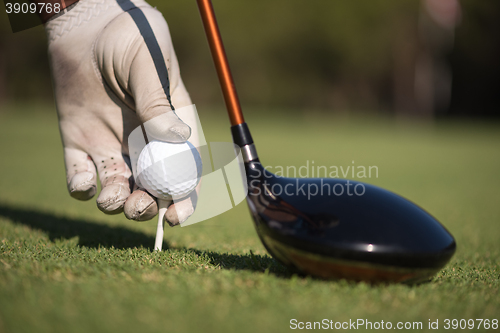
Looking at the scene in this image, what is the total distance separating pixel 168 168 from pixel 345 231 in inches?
31.5

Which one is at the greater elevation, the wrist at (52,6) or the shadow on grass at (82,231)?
the wrist at (52,6)

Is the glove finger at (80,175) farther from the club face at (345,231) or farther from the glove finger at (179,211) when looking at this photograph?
the club face at (345,231)

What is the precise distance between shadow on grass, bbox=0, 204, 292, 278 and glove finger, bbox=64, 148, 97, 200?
0.48 m

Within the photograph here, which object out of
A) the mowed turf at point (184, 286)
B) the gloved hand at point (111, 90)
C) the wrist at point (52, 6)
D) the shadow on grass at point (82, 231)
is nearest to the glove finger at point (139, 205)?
the gloved hand at point (111, 90)

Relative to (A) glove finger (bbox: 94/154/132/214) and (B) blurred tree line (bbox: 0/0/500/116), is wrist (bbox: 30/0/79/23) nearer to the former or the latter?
(A) glove finger (bbox: 94/154/132/214)

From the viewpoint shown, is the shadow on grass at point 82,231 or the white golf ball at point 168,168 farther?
the shadow on grass at point 82,231

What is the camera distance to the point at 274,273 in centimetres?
188

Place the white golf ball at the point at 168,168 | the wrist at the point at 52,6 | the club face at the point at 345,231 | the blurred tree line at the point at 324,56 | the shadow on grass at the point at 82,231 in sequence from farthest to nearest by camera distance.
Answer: the blurred tree line at the point at 324,56 → the shadow on grass at the point at 82,231 → the wrist at the point at 52,6 → the white golf ball at the point at 168,168 → the club face at the point at 345,231

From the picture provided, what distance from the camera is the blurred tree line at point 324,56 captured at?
2958 cm

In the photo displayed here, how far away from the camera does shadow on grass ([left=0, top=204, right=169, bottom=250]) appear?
2.65 m

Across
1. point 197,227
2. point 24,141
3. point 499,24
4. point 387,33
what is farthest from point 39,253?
point 499,24

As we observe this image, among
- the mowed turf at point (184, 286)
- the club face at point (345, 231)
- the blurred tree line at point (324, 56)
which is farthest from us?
the blurred tree line at point (324, 56)

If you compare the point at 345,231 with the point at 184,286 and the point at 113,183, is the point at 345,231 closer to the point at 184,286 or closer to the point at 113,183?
the point at 184,286

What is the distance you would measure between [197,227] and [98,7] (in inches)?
91.5
